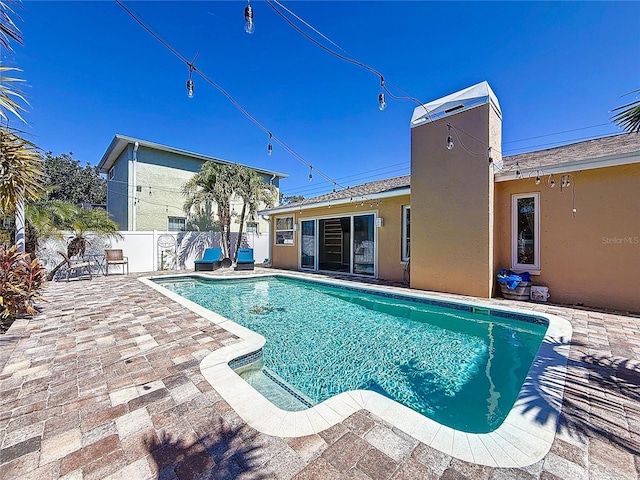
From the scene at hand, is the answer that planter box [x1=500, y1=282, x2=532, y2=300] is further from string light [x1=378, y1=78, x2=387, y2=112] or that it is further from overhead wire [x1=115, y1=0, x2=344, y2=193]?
overhead wire [x1=115, y1=0, x2=344, y2=193]

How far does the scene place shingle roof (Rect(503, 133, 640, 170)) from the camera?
6688 millimetres

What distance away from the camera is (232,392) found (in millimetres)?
2850

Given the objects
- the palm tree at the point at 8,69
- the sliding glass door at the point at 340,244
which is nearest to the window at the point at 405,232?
the sliding glass door at the point at 340,244

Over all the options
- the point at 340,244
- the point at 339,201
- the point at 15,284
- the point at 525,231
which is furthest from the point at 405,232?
the point at 15,284

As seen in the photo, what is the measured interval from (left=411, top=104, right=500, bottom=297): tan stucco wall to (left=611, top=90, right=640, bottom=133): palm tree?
329 cm

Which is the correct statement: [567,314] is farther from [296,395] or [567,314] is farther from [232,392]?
[232,392]

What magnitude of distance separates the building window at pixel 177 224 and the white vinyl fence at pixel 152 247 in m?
3.60

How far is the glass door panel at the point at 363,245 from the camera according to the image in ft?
38.3

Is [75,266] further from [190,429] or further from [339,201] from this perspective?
[190,429]

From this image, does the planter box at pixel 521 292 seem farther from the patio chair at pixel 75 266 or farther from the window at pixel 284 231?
the patio chair at pixel 75 266

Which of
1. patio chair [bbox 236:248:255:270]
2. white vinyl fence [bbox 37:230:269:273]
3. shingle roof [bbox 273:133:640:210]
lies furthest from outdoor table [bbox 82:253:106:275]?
shingle roof [bbox 273:133:640:210]

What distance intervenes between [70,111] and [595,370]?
829 inches

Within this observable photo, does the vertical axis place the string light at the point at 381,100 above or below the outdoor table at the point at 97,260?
above

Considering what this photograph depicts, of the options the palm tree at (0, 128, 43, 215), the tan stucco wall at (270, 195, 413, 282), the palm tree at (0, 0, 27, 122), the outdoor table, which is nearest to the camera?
the palm tree at (0, 0, 27, 122)
